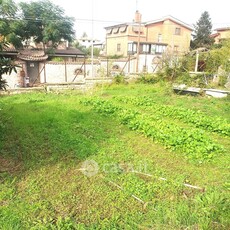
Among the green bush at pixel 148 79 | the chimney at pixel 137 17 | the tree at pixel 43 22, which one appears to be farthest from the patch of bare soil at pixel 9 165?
the chimney at pixel 137 17

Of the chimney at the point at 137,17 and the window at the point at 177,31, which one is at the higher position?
the chimney at the point at 137,17

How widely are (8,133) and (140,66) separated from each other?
65.4 feet

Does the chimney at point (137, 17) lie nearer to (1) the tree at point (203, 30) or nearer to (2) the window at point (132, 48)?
(2) the window at point (132, 48)

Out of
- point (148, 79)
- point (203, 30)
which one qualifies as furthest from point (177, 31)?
point (148, 79)

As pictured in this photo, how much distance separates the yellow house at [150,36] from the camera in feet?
106

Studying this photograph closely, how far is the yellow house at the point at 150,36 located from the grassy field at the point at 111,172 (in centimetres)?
2655

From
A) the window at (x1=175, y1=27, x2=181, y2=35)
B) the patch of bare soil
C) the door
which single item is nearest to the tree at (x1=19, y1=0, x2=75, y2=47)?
the door

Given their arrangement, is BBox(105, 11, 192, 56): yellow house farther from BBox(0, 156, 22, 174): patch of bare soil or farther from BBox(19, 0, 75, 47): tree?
BBox(0, 156, 22, 174): patch of bare soil

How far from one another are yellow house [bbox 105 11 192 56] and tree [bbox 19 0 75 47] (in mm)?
10242

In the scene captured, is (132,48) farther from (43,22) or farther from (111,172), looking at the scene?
(111,172)

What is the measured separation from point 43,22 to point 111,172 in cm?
2364

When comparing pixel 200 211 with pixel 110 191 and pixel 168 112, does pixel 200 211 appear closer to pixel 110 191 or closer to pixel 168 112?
pixel 110 191

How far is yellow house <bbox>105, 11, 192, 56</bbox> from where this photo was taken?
32.2 meters

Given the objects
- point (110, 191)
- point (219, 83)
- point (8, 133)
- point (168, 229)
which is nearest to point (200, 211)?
point (168, 229)
